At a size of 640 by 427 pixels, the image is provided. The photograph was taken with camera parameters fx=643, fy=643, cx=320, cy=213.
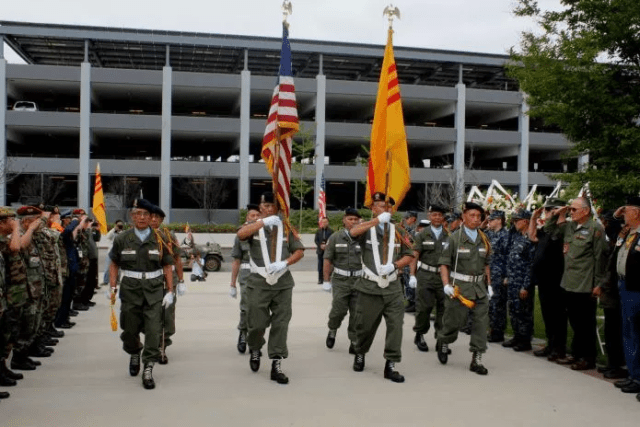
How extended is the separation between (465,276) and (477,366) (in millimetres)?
1175

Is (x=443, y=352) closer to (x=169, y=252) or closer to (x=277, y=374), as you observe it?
(x=277, y=374)

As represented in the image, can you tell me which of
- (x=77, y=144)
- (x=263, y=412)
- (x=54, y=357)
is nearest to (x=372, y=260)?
(x=263, y=412)

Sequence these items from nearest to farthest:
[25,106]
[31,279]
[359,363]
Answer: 1. [31,279]
2. [359,363]
3. [25,106]

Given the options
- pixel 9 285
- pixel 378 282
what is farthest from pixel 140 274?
pixel 378 282

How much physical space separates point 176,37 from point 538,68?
3405 centimetres

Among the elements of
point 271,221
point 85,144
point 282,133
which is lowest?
point 271,221

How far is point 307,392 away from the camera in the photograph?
7.10m

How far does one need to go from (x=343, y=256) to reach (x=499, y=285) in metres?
2.59

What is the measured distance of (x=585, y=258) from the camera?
8.27 meters

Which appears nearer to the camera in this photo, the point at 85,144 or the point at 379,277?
the point at 379,277

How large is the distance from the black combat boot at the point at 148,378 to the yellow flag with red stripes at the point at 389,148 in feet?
12.0

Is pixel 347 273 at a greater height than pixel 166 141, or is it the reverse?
pixel 166 141

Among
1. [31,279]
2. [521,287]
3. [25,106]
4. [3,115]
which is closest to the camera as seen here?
[31,279]

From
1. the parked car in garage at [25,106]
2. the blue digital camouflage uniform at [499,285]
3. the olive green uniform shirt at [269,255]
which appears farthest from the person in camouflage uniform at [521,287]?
the parked car in garage at [25,106]
